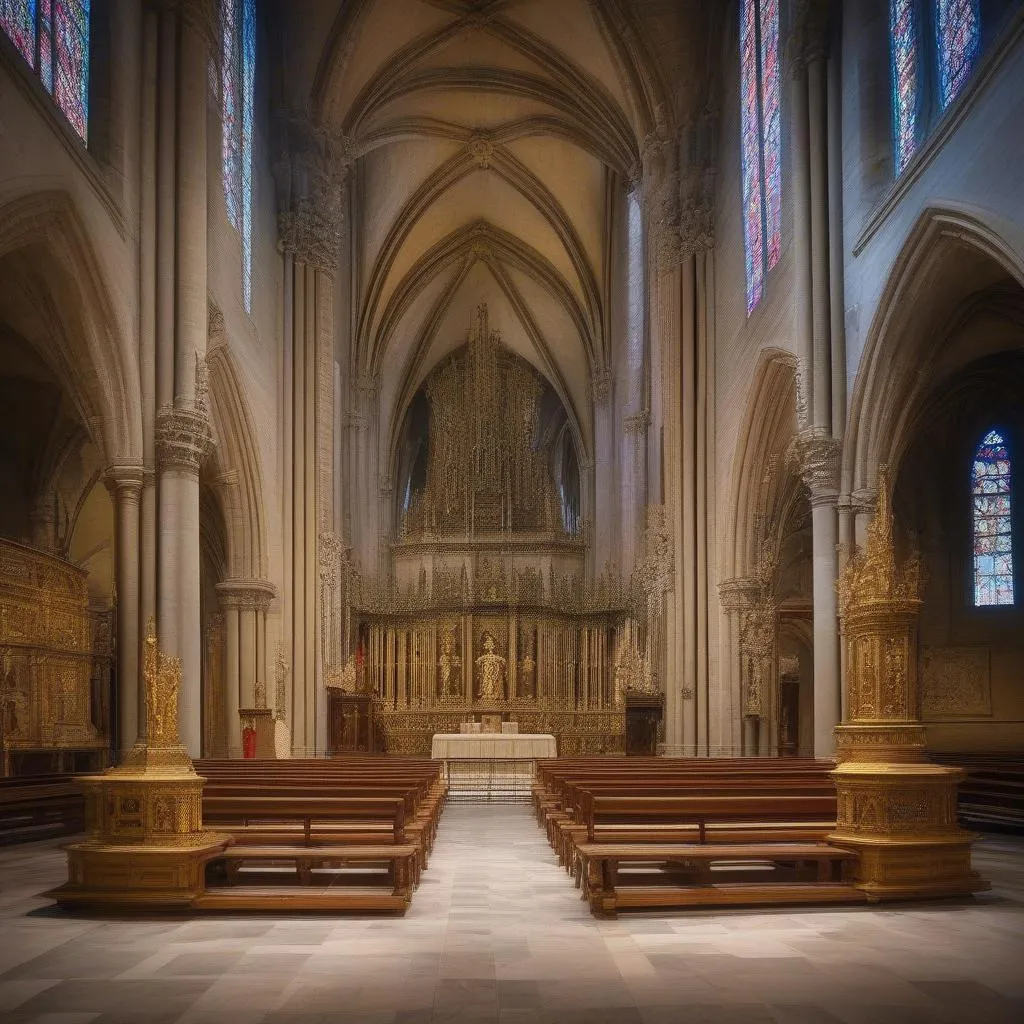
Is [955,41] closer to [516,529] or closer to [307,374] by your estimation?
[307,374]

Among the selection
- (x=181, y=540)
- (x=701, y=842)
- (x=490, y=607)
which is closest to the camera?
(x=701, y=842)

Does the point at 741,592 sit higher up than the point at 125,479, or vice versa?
the point at 125,479

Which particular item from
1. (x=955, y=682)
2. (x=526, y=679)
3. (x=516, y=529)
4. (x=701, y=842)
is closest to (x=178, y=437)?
(x=701, y=842)

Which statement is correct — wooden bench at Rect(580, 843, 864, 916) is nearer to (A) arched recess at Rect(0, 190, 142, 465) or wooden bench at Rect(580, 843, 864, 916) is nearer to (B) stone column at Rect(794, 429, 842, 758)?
(B) stone column at Rect(794, 429, 842, 758)

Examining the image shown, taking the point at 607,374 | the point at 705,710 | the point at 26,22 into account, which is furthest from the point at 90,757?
the point at 607,374

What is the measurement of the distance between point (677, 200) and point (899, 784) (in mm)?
21151

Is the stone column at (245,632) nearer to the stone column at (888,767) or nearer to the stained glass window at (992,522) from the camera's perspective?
the stained glass window at (992,522)

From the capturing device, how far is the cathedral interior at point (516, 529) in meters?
8.09

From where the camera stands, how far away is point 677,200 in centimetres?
2819

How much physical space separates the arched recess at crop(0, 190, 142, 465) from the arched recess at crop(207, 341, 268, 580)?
15.6ft

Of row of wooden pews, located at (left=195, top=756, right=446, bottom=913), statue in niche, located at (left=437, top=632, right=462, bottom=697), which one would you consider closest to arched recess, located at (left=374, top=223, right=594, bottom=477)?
statue in niche, located at (left=437, top=632, right=462, bottom=697)

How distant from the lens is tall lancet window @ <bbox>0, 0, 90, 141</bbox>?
14680 millimetres

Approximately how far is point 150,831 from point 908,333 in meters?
12.7

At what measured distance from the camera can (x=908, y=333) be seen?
17281 millimetres
